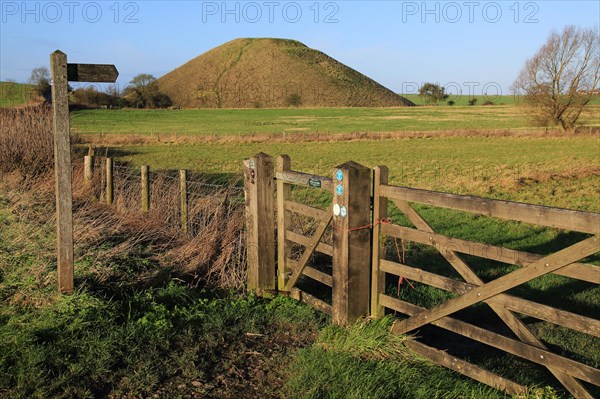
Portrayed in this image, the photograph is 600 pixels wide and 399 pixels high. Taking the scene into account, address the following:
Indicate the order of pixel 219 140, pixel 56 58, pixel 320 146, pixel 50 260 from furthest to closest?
pixel 219 140, pixel 320 146, pixel 50 260, pixel 56 58

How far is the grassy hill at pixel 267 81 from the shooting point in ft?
400

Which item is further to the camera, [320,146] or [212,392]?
[320,146]

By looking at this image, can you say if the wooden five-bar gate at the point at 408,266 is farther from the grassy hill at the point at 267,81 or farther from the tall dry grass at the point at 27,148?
the grassy hill at the point at 267,81

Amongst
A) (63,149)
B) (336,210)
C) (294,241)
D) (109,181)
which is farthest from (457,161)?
(63,149)

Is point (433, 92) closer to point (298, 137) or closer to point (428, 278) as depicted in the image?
point (298, 137)

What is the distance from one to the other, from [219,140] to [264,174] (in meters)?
36.1

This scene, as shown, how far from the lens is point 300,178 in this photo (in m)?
6.23

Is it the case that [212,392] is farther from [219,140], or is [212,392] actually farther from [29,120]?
[219,140]

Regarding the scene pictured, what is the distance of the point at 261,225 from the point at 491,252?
2.90 m

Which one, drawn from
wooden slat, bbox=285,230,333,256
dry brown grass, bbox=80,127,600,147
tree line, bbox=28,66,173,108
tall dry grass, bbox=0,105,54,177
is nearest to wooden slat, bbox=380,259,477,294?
wooden slat, bbox=285,230,333,256

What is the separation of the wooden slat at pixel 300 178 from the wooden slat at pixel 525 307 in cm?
90

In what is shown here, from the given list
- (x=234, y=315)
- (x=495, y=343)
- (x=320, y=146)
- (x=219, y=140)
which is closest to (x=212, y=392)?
(x=234, y=315)

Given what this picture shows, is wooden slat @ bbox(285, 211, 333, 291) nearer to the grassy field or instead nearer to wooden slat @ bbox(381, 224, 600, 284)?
the grassy field

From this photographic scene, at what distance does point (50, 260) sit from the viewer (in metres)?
6.31
